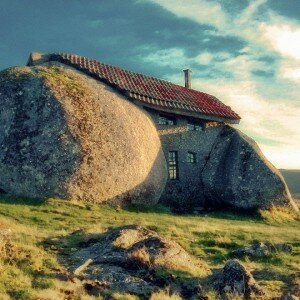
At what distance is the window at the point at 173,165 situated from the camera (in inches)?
1344

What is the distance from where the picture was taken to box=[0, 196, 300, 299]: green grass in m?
11.9

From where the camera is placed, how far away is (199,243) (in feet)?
63.2

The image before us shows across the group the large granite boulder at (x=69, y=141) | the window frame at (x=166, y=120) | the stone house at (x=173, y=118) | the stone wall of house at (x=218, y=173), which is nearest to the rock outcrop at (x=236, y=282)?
the large granite boulder at (x=69, y=141)

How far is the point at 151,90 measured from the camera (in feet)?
116

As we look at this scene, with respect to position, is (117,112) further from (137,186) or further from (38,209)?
(38,209)

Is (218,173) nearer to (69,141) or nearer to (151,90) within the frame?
(151,90)

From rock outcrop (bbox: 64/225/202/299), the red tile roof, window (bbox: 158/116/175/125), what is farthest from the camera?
window (bbox: 158/116/175/125)

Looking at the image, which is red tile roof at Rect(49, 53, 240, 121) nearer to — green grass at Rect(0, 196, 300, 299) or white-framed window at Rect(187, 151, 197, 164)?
white-framed window at Rect(187, 151, 197, 164)

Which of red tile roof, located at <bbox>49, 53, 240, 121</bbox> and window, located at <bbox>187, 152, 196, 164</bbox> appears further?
window, located at <bbox>187, 152, 196, 164</bbox>

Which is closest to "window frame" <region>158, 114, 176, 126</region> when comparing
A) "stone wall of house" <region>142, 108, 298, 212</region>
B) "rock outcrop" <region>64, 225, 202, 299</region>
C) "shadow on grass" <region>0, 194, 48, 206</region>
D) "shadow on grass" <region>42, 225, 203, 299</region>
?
"stone wall of house" <region>142, 108, 298, 212</region>

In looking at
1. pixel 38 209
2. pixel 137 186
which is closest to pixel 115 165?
pixel 137 186

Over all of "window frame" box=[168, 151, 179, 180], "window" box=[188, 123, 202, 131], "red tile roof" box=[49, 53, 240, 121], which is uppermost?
"red tile roof" box=[49, 53, 240, 121]

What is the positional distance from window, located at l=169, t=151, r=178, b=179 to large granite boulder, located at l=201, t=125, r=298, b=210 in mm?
2432

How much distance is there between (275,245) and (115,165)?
12348 mm
